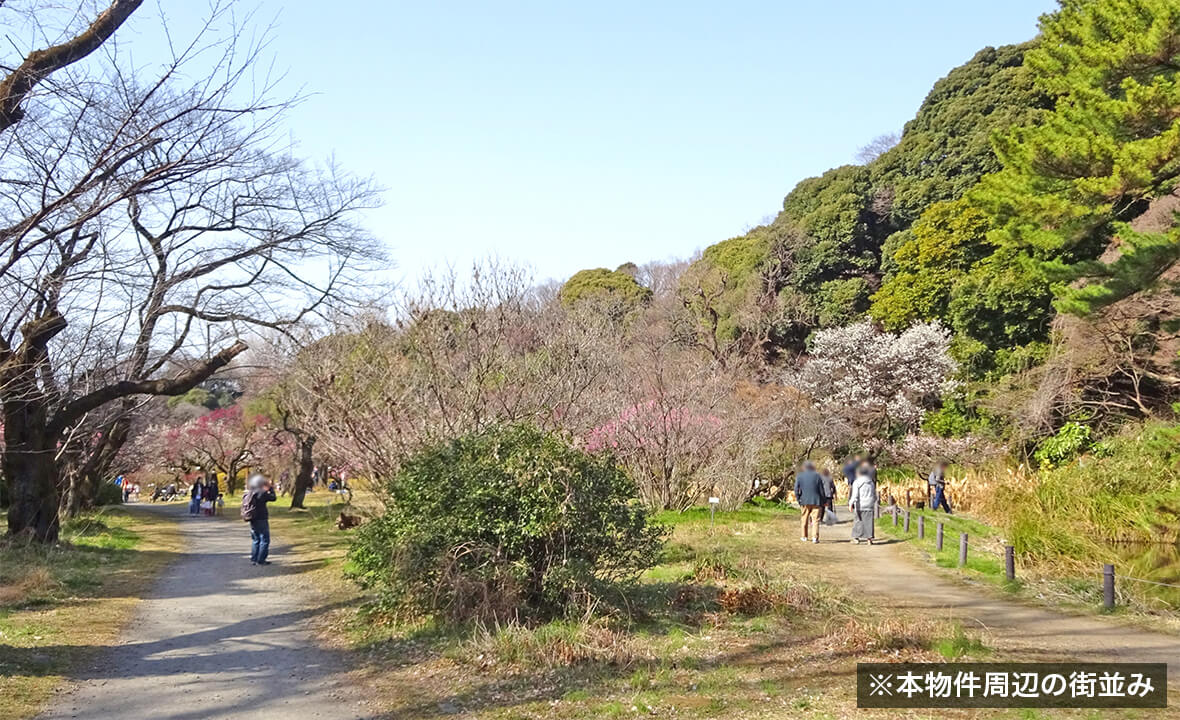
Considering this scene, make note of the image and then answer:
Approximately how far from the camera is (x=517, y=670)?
6930 millimetres

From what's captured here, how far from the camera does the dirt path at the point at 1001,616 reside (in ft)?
25.1

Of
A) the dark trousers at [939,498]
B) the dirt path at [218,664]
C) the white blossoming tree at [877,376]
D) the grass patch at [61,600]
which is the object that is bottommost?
the dirt path at [218,664]

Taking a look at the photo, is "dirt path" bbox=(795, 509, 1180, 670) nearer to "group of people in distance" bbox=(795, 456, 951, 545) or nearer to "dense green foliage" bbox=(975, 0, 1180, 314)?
"group of people in distance" bbox=(795, 456, 951, 545)

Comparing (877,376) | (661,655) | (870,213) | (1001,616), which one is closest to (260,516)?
(661,655)

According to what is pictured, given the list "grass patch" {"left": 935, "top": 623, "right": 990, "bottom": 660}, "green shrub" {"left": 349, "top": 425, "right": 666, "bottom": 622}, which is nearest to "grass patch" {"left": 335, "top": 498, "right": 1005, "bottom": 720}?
"grass patch" {"left": 935, "top": 623, "right": 990, "bottom": 660}

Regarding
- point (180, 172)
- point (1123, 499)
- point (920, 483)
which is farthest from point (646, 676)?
point (920, 483)

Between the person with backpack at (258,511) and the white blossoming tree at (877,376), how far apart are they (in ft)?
68.7

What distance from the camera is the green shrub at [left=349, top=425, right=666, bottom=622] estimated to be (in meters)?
7.91

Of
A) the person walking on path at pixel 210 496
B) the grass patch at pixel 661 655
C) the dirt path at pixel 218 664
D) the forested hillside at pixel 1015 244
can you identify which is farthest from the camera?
the person walking on path at pixel 210 496

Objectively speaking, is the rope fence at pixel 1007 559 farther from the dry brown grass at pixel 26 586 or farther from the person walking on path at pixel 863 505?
the dry brown grass at pixel 26 586

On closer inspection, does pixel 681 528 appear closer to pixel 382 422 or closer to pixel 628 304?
pixel 382 422

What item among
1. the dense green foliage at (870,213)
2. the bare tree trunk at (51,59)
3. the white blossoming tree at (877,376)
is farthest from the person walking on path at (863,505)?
the dense green foliage at (870,213)

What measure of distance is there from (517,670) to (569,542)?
1.44 meters

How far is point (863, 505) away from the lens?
1591 centimetres
